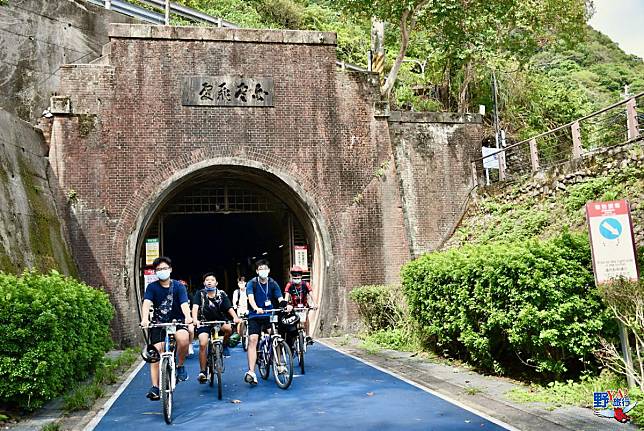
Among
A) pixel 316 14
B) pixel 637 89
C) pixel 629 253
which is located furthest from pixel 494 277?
pixel 637 89

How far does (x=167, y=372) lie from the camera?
21.4 ft

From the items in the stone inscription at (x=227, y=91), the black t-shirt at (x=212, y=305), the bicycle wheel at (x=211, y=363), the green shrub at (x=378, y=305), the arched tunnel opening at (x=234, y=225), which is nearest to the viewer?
the bicycle wheel at (x=211, y=363)

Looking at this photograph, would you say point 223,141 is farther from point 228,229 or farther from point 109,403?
point 228,229

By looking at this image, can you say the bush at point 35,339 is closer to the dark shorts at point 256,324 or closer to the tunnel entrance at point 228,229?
the dark shorts at point 256,324

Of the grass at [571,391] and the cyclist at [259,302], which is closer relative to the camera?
Answer: the grass at [571,391]

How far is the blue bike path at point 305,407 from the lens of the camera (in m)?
6.00

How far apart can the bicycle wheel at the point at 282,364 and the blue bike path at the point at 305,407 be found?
0.12 m

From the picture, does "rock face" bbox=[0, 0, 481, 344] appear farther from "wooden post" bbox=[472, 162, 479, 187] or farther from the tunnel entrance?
the tunnel entrance

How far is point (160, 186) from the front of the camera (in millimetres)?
14781

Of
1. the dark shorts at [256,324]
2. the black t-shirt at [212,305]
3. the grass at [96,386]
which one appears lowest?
the grass at [96,386]

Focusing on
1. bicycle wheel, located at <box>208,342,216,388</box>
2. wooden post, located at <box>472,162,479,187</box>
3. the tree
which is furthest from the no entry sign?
the tree

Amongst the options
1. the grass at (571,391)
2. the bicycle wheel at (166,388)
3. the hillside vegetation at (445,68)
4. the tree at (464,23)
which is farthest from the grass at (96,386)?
the hillside vegetation at (445,68)

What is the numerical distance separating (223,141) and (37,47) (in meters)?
5.70

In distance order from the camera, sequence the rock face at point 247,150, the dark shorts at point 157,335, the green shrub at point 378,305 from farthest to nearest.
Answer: the rock face at point 247,150 → the green shrub at point 378,305 → the dark shorts at point 157,335
